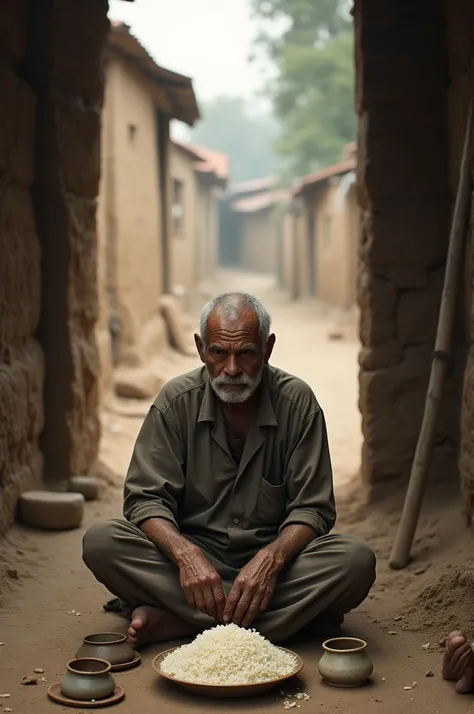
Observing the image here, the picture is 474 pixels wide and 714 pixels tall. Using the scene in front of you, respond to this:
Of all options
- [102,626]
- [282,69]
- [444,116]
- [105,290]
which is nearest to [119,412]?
[105,290]

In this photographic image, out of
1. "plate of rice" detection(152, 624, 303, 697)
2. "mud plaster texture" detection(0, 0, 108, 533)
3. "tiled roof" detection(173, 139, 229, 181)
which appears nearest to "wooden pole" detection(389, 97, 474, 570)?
"plate of rice" detection(152, 624, 303, 697)

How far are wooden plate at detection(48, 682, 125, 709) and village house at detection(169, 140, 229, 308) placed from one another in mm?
12300

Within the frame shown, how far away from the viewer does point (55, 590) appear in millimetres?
4883

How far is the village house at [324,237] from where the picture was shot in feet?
59.0

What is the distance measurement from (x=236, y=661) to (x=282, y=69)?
23.8 meters

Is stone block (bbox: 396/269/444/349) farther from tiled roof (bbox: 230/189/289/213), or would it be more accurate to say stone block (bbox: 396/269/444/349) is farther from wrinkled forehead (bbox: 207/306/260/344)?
tiled roof (bbox: 230/189/289/213)

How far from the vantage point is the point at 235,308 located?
4.05 metres

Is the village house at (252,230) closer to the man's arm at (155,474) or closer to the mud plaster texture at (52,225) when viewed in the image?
the mud plaster texture at (52,225)

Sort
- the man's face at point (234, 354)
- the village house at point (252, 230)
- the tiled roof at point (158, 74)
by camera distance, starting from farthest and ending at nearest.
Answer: the village house at point (252, 230)
the tiled roof at point (158, 74)
the man's face at point (234, 354)

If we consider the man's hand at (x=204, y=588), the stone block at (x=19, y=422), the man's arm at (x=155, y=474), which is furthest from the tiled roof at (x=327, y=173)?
the man's hand at (x=204, y=588)

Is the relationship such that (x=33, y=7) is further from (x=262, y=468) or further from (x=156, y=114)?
(x=156, y=114)

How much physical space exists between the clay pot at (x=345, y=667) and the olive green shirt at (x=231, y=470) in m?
0.61

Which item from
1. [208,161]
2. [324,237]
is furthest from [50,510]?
[208,161]

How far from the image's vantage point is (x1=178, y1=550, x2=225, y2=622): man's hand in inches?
147
